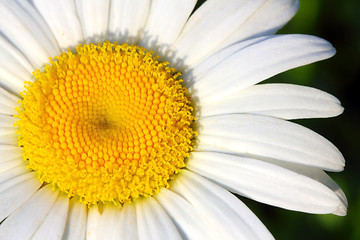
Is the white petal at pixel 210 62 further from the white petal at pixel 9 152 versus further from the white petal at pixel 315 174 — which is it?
the white petal at pixel 9 152

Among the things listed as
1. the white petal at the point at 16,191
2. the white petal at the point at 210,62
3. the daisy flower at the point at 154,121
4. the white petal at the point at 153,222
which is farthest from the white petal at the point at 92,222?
the white petal at the point at 210,62

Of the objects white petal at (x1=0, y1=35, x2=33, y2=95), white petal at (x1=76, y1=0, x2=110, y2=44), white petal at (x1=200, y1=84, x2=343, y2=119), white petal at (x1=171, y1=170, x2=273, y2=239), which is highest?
white petal at (x1=76, y1=0, x2=110, y2=44)

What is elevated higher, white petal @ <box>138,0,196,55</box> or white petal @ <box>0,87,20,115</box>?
white petal @ <box>138,0,196,55</box>

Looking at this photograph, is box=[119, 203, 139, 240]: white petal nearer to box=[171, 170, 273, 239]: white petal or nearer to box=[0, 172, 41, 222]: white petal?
box=[171, 170, 273, 239]: white petal

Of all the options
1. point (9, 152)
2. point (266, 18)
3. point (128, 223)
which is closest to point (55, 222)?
point (128, 223)

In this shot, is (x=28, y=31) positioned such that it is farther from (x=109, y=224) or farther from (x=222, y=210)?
(x=222, y=210)

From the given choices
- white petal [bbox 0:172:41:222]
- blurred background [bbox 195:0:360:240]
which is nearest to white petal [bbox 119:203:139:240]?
white petal [bbox 0:172:41:222]
